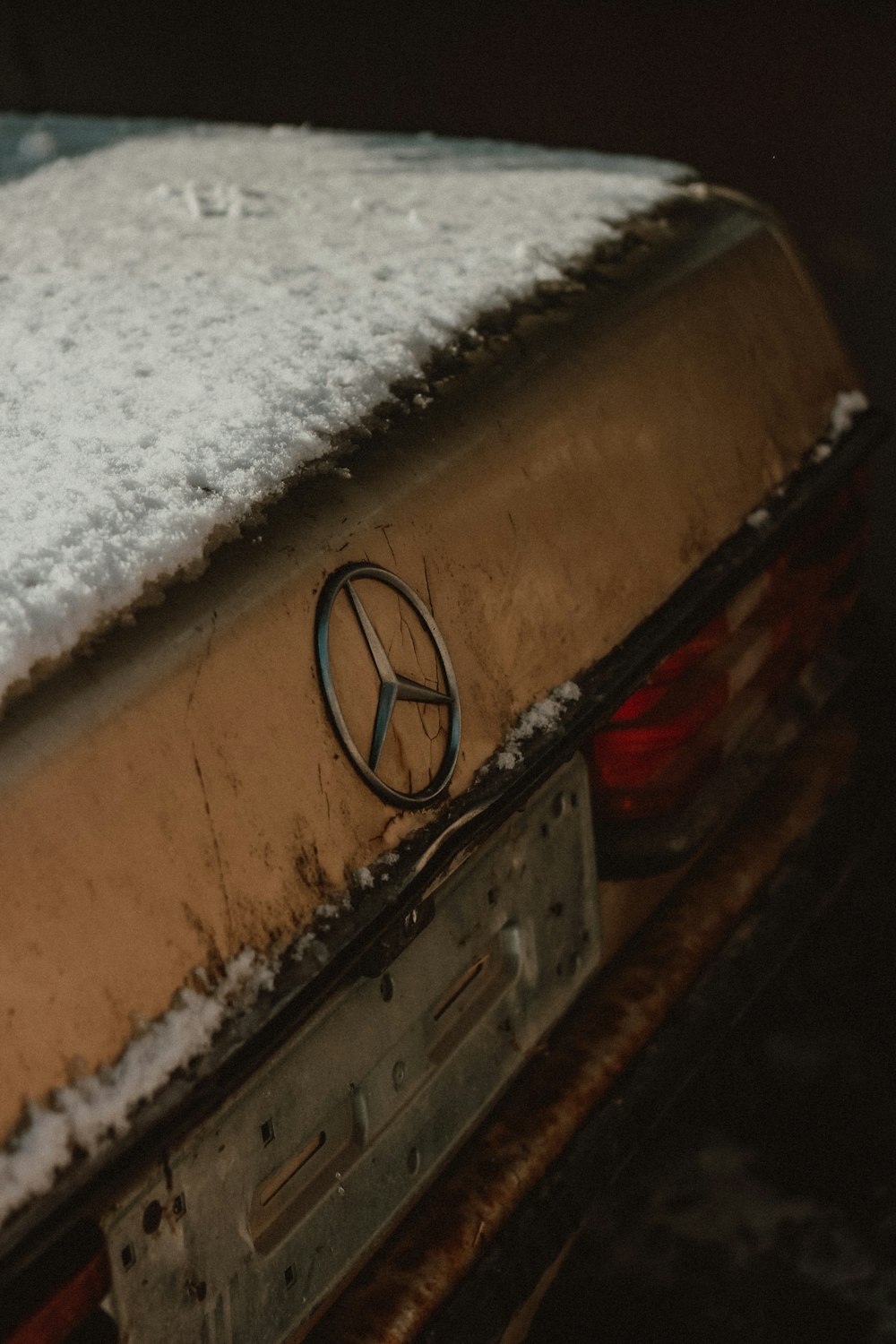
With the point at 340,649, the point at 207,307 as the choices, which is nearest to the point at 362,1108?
the point at 340,649

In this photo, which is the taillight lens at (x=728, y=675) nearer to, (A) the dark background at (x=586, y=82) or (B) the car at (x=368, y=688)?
(B) the car at (x=368, y=688)

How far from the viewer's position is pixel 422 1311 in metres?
1.10

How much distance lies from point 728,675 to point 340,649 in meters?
0.61

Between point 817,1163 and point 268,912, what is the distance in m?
1.19

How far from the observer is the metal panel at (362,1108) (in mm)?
905

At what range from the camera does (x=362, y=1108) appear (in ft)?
3.43

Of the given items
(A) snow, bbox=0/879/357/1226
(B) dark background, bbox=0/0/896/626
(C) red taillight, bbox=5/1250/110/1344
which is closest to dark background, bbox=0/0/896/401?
(B) dark background, bbox=0/0/896/626

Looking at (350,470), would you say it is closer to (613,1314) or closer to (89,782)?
(89,782)

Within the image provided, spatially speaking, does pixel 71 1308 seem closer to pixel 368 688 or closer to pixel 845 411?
pixel 368 688

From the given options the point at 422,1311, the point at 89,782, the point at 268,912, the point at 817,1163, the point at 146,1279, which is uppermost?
the point at 89,782

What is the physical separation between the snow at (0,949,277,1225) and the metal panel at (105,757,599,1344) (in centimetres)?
8

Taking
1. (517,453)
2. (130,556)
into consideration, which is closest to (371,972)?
(130,556)

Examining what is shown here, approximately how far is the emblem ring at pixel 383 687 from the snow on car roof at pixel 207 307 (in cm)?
10

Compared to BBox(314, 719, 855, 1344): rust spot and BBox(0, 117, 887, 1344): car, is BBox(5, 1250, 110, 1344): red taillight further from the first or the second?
BBox(314, 719, 855, 1344): rust spot
